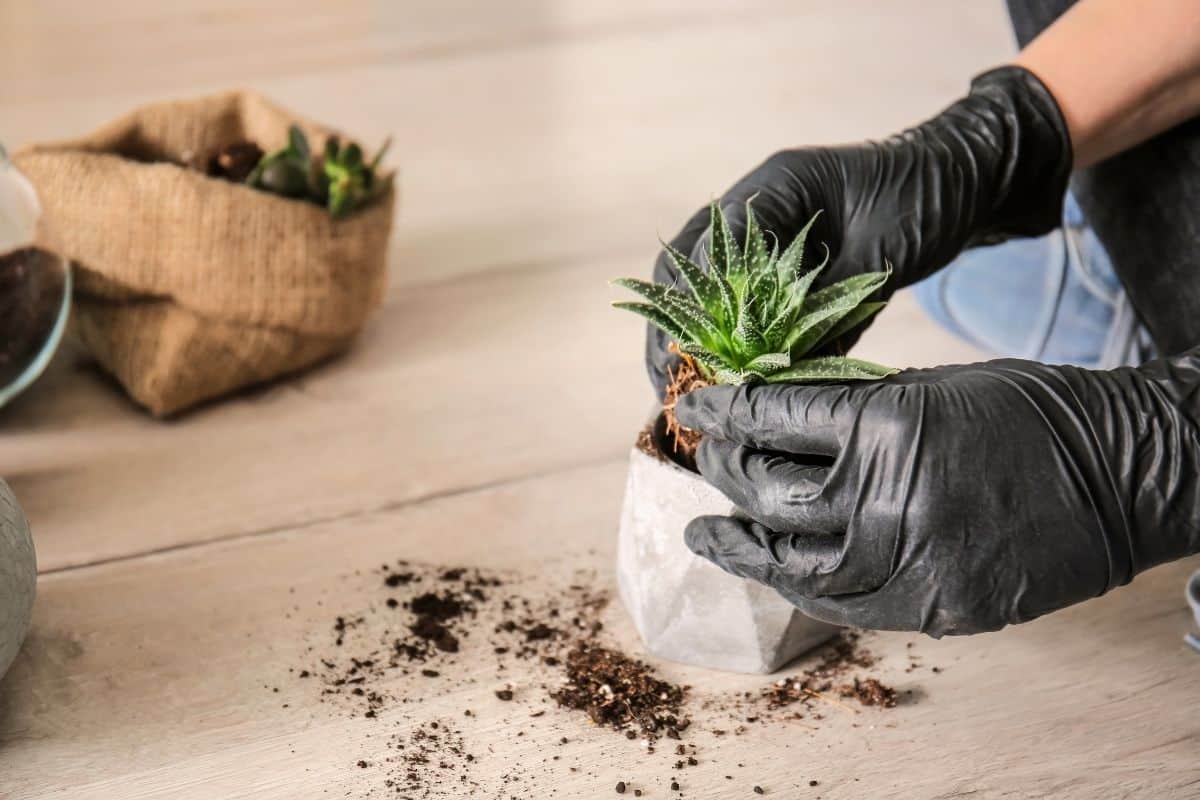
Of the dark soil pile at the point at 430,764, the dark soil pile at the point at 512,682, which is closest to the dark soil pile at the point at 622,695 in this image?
the dark soil pile at the point at 512,682

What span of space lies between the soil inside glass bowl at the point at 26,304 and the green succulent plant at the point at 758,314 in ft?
2.53

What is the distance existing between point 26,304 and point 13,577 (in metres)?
0.49

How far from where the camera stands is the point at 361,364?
5.72 ft

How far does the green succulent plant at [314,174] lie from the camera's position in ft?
5.32

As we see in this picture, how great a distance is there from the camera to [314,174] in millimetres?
1668

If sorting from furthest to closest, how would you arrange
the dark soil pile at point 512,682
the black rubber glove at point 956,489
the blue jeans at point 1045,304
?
the blue jeans at point 1045,304
the dark soil pile at point 512,682
the black rubber glove at point 956,489

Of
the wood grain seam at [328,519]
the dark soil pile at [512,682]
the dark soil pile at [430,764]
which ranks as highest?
the wood grain seam at [328,519]

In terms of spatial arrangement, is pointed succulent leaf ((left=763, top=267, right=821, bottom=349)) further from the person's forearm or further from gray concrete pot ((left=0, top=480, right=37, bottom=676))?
gray concrete pot ((left=0, top=480, right=37, bottom=676))

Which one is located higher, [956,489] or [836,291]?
[836,291]

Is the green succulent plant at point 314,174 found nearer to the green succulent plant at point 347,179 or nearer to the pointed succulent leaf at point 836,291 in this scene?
the green succulent plant at point 347,179

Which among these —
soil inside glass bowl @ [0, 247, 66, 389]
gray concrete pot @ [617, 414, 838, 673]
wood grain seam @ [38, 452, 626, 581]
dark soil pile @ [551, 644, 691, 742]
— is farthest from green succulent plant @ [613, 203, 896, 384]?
soil inside glass bowl @ [0, 247, 66, 389]

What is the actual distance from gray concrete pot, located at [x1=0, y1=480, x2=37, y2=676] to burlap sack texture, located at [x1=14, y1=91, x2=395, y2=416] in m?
0.46

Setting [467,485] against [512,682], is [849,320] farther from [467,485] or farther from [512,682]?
[467,485]

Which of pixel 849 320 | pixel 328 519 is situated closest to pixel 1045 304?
pixel 849 320
